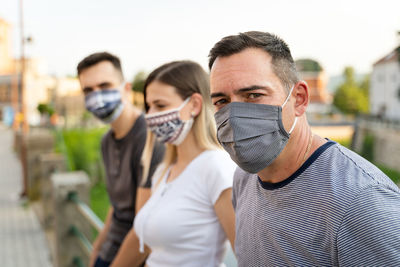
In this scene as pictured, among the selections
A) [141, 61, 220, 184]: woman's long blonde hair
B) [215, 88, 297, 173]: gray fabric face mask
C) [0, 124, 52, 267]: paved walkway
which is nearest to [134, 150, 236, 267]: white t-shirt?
[141, 61, 220, 184]: woman's long blonde hair

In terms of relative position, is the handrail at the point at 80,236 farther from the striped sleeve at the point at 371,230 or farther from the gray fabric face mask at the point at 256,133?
the striped sleeve at the point at 371,230

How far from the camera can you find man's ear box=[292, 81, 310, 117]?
1331 millimetres

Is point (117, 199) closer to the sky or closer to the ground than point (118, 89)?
closer to the ground

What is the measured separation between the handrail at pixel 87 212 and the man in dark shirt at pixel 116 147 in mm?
67

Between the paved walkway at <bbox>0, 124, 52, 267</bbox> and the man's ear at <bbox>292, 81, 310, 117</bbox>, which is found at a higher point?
the man's ear at <bbox>292, 81, 310, 117</bbox>

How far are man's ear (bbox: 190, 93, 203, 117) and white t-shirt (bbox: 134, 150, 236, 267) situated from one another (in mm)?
270

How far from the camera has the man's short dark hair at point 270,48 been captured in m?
1.29

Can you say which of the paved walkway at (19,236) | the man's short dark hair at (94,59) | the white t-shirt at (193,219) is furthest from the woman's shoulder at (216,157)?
the paved walkway at (19,236)

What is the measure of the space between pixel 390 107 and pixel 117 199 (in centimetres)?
5044

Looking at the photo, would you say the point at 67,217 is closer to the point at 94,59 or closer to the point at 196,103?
the point at 94,59

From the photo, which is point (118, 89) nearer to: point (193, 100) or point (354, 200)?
point (193, 100)

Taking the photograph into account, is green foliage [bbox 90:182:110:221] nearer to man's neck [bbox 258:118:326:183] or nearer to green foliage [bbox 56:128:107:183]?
green foliage [bbox 56:128:107:183]

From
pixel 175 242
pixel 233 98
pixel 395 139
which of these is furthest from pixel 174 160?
pixel 395 139

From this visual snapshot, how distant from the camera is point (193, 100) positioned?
213 cm
